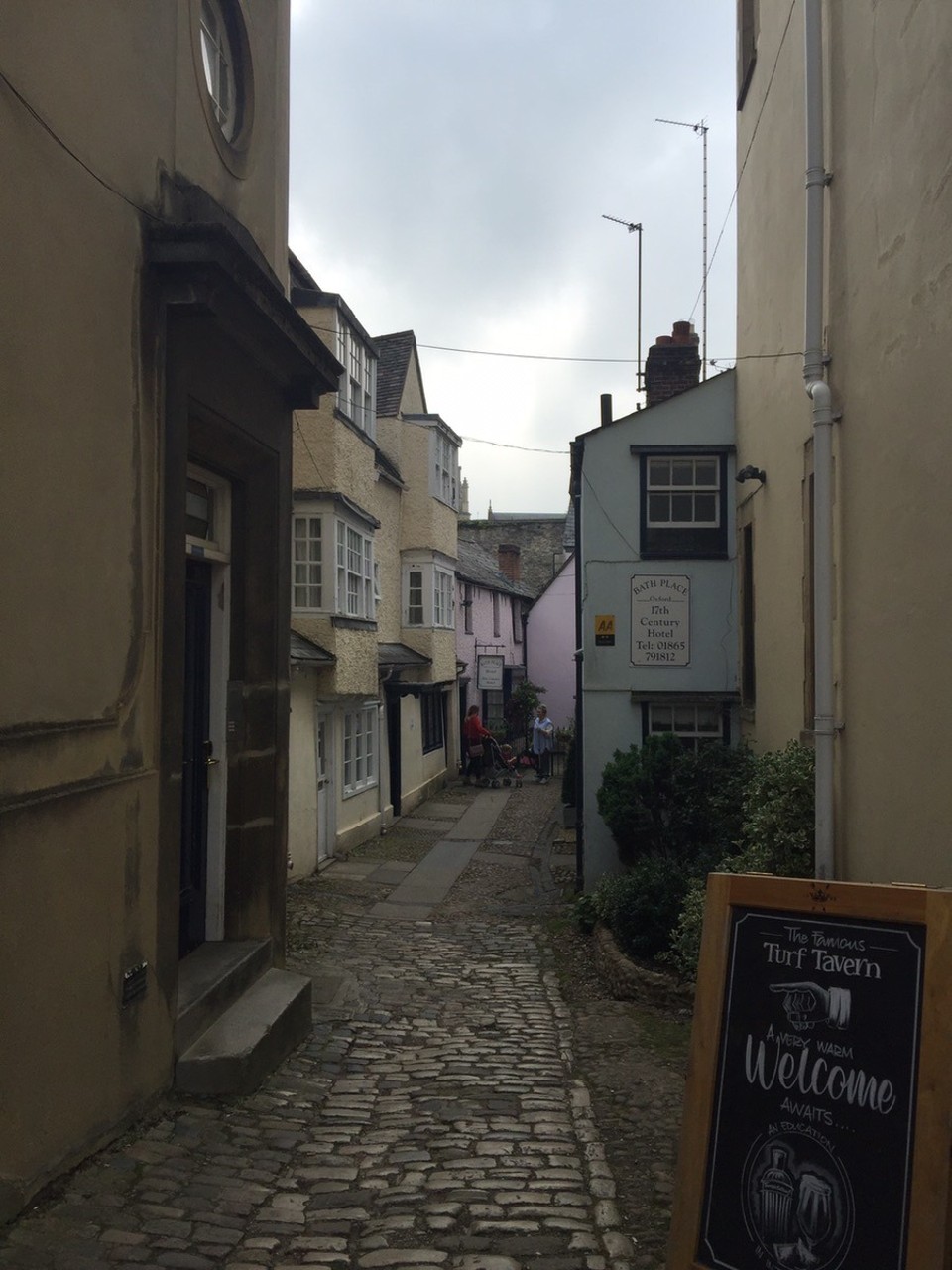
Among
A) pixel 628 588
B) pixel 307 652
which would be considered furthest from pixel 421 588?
pixel 628 588

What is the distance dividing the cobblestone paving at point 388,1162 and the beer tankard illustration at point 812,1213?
0.96m

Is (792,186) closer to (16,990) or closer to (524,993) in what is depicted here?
(524,993)

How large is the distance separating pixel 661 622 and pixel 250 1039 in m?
7.96

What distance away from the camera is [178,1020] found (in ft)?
18.7

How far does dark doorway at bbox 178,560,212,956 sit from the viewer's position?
23.0 ft

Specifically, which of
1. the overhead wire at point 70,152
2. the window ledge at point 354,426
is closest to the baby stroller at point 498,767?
the window ledge at point 354,426

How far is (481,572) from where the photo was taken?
3294 cm

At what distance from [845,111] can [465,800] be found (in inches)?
690

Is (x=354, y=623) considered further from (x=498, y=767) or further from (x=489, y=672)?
(x=489, y=672)

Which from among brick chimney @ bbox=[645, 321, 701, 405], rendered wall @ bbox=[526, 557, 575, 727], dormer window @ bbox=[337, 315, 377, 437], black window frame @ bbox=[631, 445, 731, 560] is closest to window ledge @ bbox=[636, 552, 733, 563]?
black window frame @ bbox=[631, 445, 731, 560]

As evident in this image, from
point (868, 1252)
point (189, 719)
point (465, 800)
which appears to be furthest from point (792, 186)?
point (465, 800)

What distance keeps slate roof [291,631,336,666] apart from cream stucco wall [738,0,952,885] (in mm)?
6315

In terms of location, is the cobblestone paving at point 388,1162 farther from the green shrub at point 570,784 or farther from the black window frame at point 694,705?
the green shrub at point 570,784

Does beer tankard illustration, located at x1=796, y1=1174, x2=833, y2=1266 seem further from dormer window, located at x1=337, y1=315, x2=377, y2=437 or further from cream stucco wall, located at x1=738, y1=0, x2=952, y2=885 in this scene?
dormer window, located at x1=337, y1=315, x2=377, y2=437
